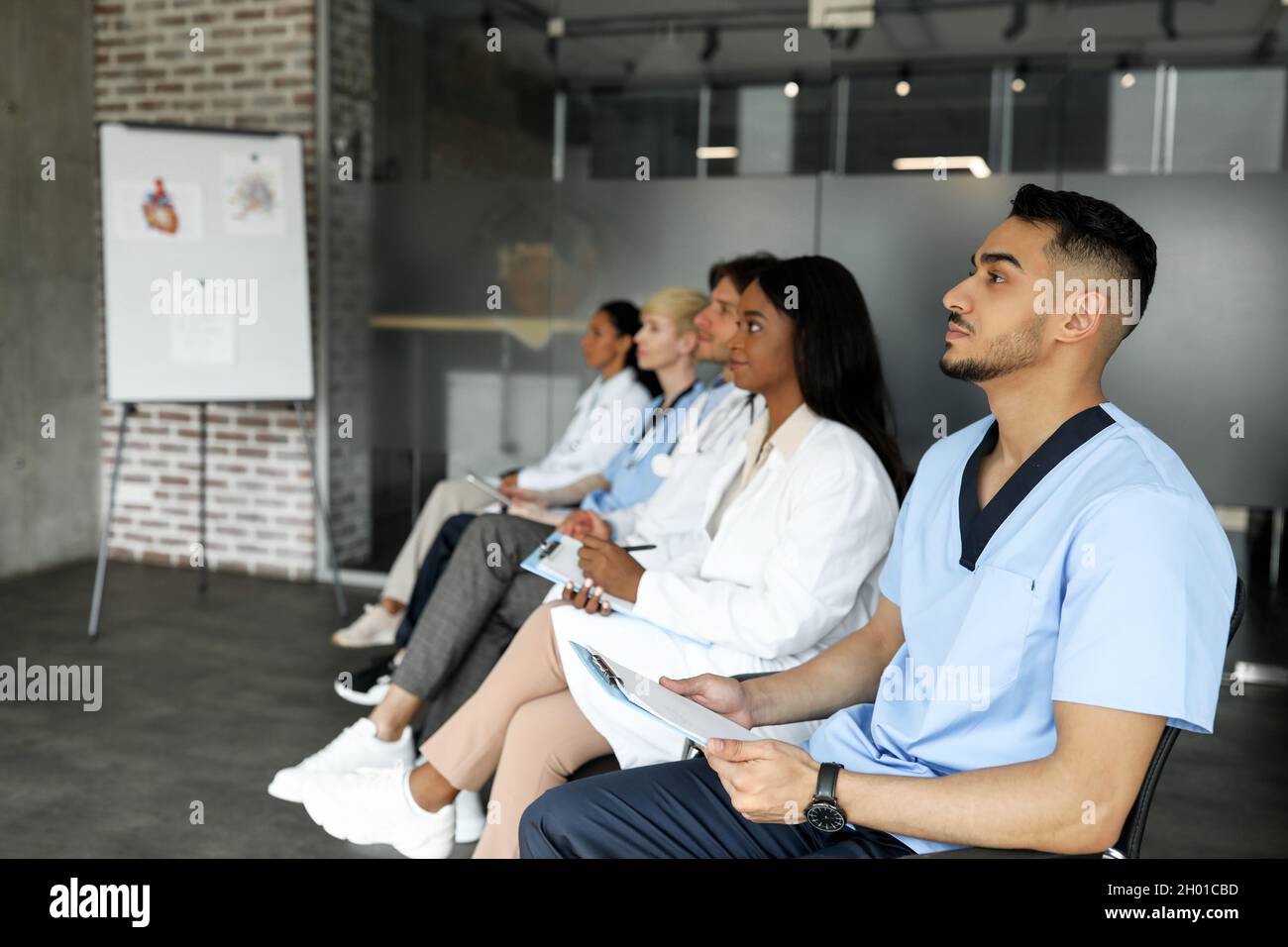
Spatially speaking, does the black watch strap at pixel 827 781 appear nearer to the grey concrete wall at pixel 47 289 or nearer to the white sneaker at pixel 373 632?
the white sneaker at pixel 373 632

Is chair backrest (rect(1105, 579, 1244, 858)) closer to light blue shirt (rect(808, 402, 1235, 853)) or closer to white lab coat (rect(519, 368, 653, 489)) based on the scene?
light blue shirt (rect(808, 402, 1235, 853))

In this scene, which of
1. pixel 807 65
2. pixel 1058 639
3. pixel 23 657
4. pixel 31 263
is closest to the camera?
pixel 1058 639

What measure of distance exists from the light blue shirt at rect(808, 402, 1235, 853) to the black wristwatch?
0.14 m

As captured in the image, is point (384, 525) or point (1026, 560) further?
point (384, 525)

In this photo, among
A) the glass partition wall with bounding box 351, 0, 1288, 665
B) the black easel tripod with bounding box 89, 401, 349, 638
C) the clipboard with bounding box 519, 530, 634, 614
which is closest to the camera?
the clipboard with bounding box 519, 530, 634, 614

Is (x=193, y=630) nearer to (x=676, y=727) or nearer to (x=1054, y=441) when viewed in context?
(x=676, y=727)

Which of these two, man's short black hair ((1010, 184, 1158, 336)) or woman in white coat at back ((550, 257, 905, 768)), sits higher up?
man's short black hair ((1010, 184, 1158, 336))

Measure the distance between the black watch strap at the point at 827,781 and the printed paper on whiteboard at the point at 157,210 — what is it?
14.1 feet

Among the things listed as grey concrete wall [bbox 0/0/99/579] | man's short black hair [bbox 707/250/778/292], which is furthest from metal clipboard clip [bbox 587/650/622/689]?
grey concrete wall [bbox 0/0/99/579]

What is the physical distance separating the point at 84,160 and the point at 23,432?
4.55 feet

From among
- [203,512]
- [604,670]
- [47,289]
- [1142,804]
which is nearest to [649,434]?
[604,670]

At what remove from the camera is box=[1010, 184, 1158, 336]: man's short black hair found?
1680mm

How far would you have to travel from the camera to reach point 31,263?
5594 millimetres

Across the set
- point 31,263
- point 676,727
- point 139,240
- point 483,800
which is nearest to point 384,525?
point 139,240
